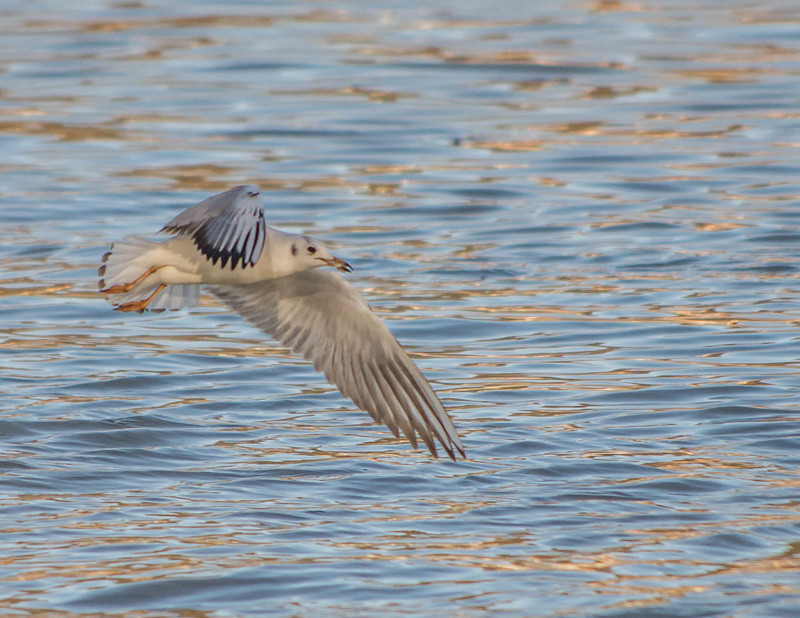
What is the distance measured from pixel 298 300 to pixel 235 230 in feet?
4.23

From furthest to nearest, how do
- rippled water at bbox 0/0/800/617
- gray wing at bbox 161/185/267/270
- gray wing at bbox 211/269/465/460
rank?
gray wing at bbox 211/269/465/460, gray wing at bbox 161/185/267/270, rippled water at bbox 0/0/800/617

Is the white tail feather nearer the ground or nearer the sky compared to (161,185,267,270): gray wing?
nearer the ground

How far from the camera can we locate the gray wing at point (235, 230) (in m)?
6.40

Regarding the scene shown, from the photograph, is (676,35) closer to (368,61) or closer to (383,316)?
(368,61)

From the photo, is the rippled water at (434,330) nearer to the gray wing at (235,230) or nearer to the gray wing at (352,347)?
the gray wing at (352,347)

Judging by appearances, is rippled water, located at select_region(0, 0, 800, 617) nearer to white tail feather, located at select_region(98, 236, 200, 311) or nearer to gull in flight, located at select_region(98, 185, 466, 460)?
gull in flight, located at select_region(98, 185, 466, 460)

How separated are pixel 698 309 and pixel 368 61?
30.3ft

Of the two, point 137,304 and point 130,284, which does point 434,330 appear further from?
point 130,284

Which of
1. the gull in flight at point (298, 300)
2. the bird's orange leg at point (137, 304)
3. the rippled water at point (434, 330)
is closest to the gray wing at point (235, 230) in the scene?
the gull in flight at point (298, 300)

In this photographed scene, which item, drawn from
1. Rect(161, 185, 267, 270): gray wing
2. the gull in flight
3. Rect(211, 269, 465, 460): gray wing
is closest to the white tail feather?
the gull in flight

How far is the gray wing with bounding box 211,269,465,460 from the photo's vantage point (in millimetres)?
7340

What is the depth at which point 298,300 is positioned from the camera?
25.1 feet

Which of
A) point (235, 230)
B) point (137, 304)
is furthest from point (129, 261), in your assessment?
point (235, 230)

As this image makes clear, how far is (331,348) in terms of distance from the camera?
761 centimetres
